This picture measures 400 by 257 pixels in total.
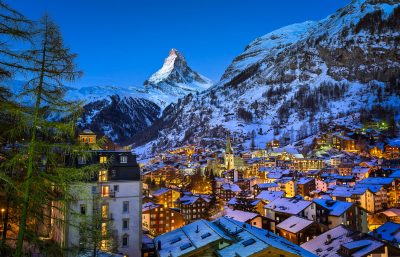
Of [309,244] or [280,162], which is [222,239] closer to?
[309,244]

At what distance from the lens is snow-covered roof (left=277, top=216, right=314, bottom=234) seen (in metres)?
46.2

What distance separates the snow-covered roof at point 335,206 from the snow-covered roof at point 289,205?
235 centimetres

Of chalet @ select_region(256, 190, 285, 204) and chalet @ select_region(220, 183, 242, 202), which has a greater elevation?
chalet @ select_region(256, 190, 285, 204)

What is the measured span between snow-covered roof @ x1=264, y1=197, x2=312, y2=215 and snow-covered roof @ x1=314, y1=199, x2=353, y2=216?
235cm

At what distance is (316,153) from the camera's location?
16362 centimetres

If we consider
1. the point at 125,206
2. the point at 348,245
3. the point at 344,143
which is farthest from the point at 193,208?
the point at 344,143

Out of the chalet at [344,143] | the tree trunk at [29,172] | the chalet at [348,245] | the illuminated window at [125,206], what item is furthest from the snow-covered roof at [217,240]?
the chalet at [344,143]

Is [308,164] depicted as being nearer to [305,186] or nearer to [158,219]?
[305,186]

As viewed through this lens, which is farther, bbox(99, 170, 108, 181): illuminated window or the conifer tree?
bbox(99, 170, 108, 181): illuminated window

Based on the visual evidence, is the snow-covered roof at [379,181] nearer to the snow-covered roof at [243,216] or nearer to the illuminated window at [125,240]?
the snow-covered roof at [243,216]

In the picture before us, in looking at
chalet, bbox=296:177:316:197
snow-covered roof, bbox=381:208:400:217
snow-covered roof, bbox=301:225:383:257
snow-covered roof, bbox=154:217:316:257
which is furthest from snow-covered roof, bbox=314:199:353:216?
chalet, bbox=296:177:316:197

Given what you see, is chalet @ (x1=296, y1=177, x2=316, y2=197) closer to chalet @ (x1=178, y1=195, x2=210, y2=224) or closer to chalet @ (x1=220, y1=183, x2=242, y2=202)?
chalet @ (x1=220, y1=183, x2=242, y2=202)

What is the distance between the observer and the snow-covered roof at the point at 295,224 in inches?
1820

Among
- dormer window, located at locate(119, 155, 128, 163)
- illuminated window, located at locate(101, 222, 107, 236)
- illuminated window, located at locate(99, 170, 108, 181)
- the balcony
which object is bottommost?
illuminated window, located at locate(101, 222, 107, 236)
